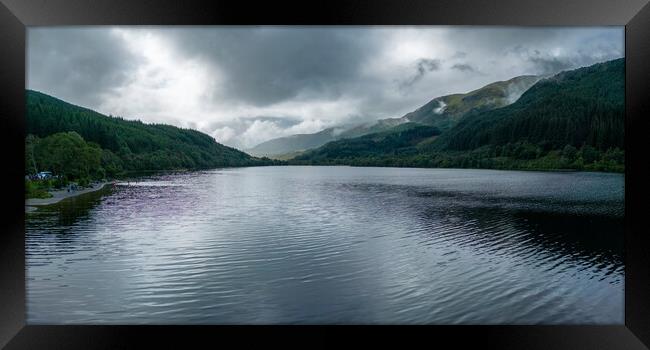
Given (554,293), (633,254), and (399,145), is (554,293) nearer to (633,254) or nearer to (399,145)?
(633,254)

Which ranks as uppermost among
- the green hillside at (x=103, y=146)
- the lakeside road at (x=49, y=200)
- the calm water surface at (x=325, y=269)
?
the green hillside at (x=103, y=146)

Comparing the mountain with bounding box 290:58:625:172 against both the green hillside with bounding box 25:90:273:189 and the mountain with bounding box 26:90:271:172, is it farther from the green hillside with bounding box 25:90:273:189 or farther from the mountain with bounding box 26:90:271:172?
the green hillside with bounding box 25:90:273:189

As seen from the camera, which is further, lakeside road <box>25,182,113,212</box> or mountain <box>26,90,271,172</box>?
mountain <box>26,90,271,172</box>

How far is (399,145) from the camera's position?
6299 inches

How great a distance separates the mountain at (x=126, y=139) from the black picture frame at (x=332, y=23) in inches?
1463

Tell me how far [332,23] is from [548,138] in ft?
358

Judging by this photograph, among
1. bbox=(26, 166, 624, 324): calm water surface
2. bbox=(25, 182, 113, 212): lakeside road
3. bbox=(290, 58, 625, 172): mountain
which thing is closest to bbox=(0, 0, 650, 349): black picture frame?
bbox=(26, 166, 624, 324): calm water surface

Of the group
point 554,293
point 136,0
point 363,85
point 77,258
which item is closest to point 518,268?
point 554,293

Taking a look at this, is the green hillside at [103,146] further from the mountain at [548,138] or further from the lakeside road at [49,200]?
the mountain at [548,138]

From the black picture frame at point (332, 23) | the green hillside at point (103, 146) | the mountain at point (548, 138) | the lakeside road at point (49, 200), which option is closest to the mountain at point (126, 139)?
the green hillside at point (103, 146)

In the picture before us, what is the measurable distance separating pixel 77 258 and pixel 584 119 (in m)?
109

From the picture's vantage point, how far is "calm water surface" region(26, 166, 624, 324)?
7.23m

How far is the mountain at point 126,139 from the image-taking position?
66.5 meters

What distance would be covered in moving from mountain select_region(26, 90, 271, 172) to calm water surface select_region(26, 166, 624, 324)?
28.8m
